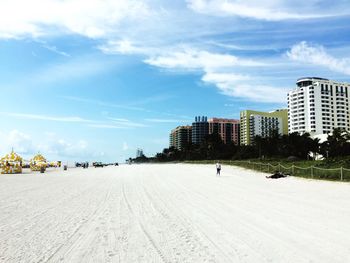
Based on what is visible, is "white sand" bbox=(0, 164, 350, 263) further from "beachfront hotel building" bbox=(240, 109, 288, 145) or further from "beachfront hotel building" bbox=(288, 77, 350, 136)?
"beachfront hotel building" bbox=(240, 109, 288, 145)

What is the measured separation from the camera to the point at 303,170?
3225cm

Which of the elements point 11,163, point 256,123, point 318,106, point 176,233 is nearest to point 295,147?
point 11,163

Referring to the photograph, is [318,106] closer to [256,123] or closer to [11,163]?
[256,123]

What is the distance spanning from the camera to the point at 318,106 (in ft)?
513

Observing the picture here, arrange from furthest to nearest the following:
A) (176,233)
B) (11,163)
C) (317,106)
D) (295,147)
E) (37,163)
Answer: (317,106) < (295,147) < (37,163) < (11,163) < (176,233)

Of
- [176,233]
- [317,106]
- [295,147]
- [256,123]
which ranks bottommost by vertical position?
[176,233]

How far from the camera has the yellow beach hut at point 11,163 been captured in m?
49.4

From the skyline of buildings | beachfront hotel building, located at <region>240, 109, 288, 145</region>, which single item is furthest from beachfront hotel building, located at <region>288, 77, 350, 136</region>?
beachfront hotel building, located at <region>240, 109, 288, 145</region>

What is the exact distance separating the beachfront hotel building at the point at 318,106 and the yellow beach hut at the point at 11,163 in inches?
5251

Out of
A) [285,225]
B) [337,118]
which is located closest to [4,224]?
[285,225]

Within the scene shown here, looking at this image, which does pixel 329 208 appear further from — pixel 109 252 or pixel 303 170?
pixel 303 170

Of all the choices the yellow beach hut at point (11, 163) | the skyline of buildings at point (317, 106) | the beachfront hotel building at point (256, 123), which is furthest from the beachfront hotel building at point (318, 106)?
the yellow beach hut at point (11, 163)

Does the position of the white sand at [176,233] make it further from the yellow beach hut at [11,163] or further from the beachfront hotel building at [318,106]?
the beachfront hotel building at [318,106]

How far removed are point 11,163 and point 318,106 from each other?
142m
